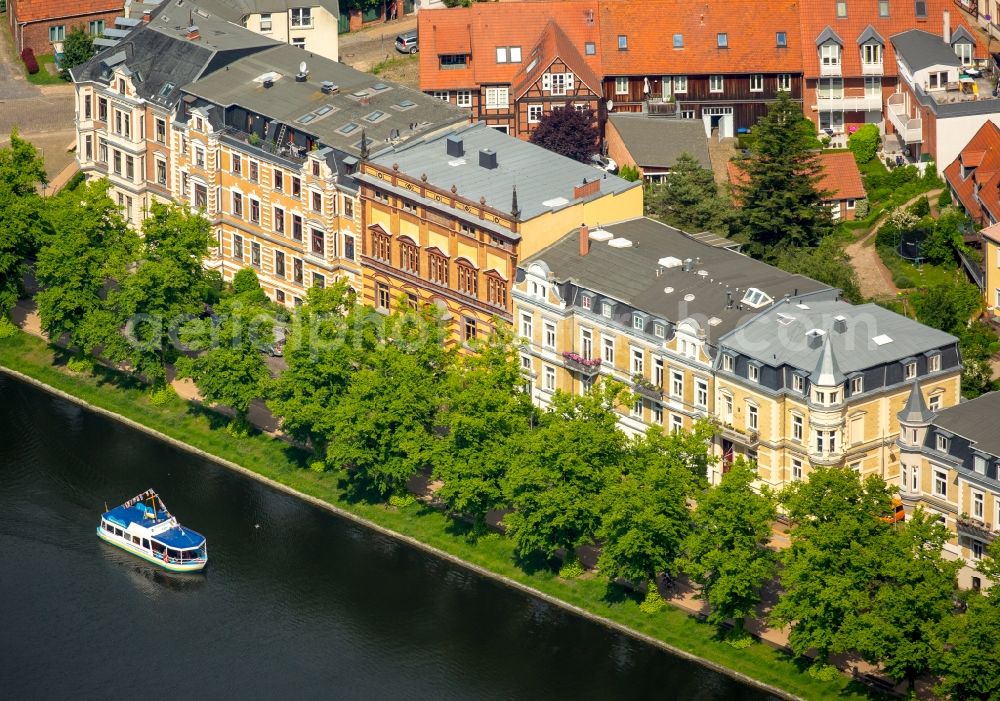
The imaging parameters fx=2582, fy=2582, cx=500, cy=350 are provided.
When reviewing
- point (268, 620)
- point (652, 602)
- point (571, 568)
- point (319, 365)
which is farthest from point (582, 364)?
point (268, 620)

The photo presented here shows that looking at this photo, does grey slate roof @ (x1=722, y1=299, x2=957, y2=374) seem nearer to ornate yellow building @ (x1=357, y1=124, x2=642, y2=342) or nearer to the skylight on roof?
the skylight on roof

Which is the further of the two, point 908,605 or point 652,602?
point 652,602

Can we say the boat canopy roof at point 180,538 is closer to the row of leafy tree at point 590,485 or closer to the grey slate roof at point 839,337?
the row of leafy tree at point 590,485

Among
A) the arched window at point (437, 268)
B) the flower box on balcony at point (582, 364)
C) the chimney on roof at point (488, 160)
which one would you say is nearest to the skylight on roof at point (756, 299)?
the flower box on balcony at point (582, 364)

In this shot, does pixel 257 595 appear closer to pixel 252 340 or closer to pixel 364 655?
pixel 364 655

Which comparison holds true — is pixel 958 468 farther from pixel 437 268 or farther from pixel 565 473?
pixel 437 268
